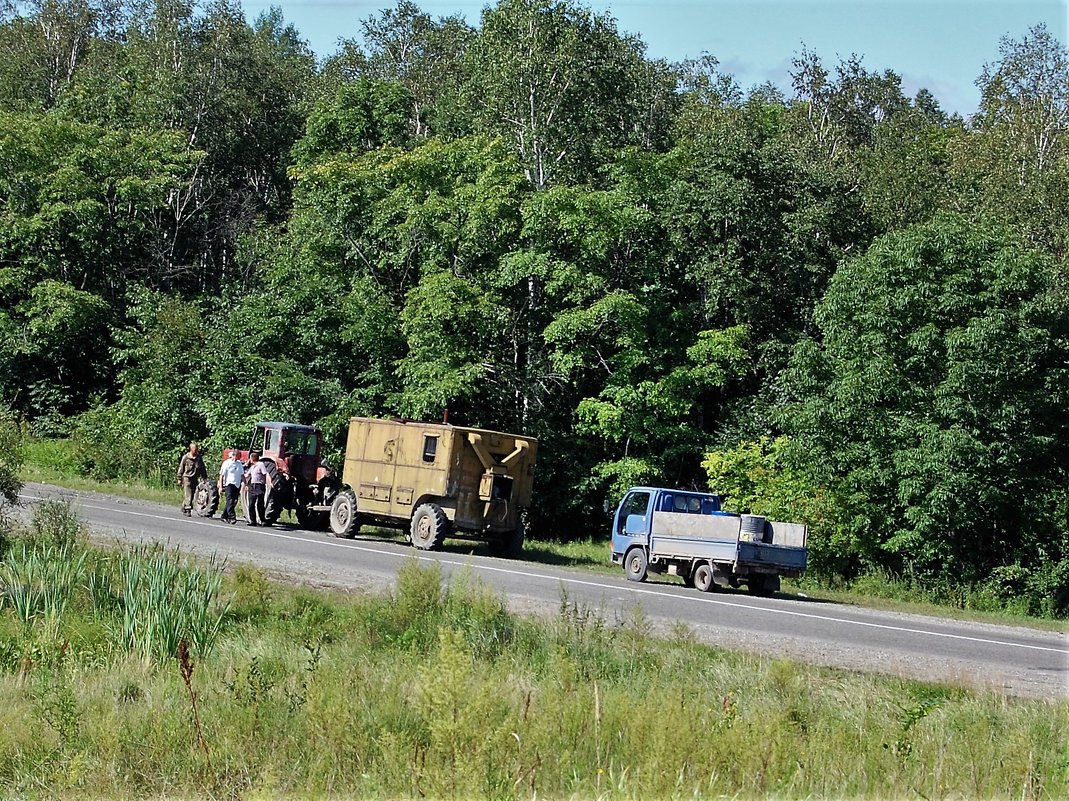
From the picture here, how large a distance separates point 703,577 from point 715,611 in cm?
486

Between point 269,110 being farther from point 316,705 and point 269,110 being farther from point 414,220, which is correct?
point 316,705

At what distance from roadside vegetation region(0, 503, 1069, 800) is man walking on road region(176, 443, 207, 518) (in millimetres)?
18447

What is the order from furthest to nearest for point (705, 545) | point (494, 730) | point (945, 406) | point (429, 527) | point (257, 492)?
1. point (257, 492)
2. point (945, 406)
3. point (429, 527)
4. point (705, 545)
5. point (494, 730)

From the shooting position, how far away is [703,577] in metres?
23.2

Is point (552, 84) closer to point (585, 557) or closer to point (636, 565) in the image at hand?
point (585, 557)

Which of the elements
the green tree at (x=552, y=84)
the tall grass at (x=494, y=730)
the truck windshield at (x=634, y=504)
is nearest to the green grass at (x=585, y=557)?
the truck windshield at (x=634, y=504)

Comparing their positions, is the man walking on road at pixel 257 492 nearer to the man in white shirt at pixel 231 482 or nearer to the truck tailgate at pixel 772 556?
the man in white shirt at pixel 231 482

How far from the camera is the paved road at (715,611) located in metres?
13.9

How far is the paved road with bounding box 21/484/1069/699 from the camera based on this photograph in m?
13.9

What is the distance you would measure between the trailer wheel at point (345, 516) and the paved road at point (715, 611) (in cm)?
68

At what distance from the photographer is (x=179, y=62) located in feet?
189

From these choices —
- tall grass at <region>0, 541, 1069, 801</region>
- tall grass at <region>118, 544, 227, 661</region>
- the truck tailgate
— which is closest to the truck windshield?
the truck tailgate

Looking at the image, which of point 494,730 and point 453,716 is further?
point 494,730

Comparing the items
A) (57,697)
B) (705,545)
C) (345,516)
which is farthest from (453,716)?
(345,516)
